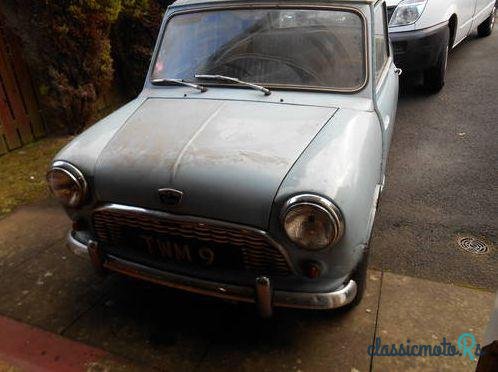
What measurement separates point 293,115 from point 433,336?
4.67ft

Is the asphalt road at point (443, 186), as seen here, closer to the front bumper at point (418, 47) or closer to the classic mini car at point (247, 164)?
the front bumper at point (418, 47)

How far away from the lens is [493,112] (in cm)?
510

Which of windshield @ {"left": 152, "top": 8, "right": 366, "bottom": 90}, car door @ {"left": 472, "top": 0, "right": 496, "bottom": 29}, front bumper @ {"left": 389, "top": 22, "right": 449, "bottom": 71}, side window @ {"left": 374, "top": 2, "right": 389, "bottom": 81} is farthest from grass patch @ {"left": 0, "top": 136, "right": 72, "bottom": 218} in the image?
car door @ {"left": 472, "top": 0, "right": 496, "bottom": 29}

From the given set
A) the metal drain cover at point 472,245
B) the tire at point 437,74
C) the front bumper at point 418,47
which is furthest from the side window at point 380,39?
the tire at point 437,74

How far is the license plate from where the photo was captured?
2.08m

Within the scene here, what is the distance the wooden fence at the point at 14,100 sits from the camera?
4.92 m

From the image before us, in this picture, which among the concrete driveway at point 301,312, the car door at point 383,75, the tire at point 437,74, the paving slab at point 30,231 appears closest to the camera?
the concrete driveway at point 301,312

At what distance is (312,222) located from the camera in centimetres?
186

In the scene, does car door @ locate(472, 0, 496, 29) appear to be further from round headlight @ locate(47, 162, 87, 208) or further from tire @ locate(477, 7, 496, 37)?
round headlight @ locate(47, 162, 87, 208)

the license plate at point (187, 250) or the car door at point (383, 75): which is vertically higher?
the car door at point (383, 75)

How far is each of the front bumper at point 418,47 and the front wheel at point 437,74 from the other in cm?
15

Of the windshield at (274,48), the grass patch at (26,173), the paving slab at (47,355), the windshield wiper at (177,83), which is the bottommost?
the grass patch at (26,173)

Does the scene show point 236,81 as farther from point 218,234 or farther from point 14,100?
point 14,100

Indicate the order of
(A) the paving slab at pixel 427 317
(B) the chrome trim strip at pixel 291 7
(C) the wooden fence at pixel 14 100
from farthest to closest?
1. (C) the wooden fence at pixel 14 100
2. (B) the chrome trim strip at pixel 291 7
3. (A) the paving slab at pixel 427 317
